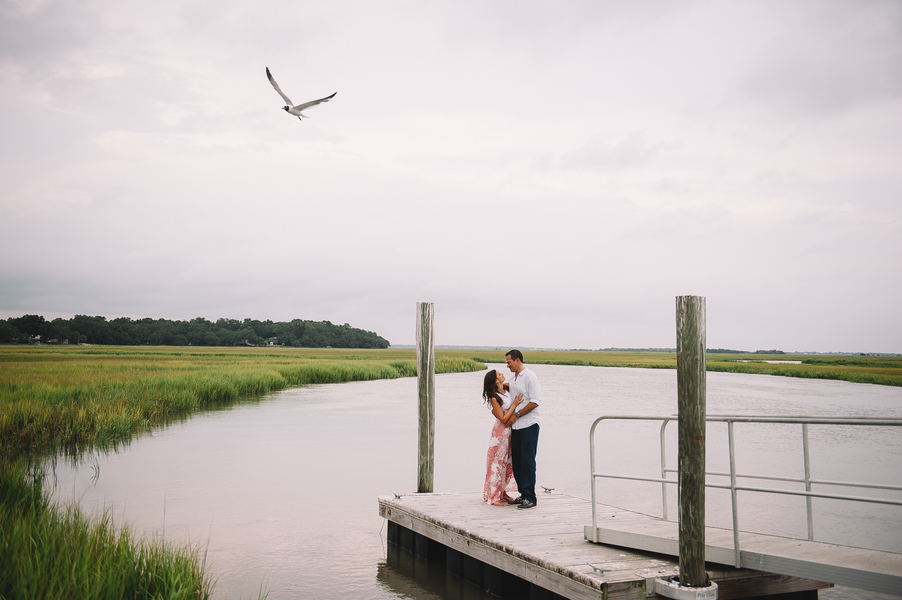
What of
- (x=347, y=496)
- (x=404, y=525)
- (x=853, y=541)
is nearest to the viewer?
(x=404, y=525)

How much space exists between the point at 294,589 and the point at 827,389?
3915cm

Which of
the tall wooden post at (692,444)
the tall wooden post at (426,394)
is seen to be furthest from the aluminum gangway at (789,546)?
the tall wooden post at (426,394)

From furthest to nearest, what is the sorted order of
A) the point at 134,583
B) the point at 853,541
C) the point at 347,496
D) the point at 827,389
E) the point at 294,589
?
the point at 827,389
the point at 347,496
the point at 853,541
the point at 294,589
the point at 134,583

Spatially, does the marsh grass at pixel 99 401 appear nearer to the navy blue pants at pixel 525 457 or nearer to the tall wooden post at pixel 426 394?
the tall wooden post at pixel 426 394

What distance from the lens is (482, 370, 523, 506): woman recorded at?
295 inches

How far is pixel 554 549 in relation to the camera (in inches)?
234

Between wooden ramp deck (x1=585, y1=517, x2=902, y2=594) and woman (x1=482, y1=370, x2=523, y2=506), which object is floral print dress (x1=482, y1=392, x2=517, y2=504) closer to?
woman (x1=482, y1=370, x2=523, y2=506)

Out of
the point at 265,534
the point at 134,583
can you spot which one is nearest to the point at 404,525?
the point at 265,534

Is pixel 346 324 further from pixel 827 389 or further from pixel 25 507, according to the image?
pixel 25 507

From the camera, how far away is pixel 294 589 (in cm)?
718

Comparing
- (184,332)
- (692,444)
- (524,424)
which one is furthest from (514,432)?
(184,332)

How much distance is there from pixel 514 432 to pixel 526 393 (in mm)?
537

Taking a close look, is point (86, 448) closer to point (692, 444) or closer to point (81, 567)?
point (81, 567)

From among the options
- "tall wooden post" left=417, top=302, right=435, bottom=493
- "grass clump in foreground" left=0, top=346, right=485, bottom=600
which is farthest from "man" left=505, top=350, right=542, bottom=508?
"grass clump in foreground" left=0, top=346, right=485, bottom=600
